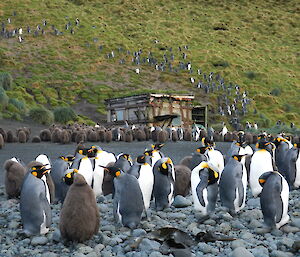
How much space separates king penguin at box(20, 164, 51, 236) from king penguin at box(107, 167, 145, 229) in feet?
3.07

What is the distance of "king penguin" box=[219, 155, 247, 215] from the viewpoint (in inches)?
234

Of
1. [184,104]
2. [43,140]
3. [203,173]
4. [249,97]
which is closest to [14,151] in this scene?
[43,140]

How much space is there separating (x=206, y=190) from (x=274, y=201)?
1.06 metres

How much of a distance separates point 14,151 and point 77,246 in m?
10.1

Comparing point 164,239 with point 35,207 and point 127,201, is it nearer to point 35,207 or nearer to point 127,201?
point 127,201

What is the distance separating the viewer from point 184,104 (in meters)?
25.9

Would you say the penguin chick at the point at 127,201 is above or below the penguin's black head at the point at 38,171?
below

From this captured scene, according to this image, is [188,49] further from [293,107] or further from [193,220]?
[193,220]

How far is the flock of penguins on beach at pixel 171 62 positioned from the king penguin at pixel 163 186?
30.0m

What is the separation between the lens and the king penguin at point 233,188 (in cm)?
595

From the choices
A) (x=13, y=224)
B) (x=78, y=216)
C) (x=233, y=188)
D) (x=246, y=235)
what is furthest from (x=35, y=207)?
(x=233, y=188)

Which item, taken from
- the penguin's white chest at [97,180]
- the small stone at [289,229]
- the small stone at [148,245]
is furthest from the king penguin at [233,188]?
the penguin's white chest at [97,180]

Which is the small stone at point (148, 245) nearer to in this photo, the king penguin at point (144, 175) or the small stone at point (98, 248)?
the small stone at point (98, 248)

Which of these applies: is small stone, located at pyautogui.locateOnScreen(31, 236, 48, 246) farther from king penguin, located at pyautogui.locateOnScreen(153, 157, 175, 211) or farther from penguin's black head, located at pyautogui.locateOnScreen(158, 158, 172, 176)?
penguin's black head, located at pyautogui.locateOnScreen(158, 158, 172, 176)
